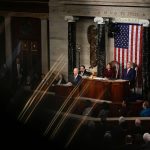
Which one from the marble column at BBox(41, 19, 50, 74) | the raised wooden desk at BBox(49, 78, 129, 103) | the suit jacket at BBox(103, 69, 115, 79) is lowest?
the raised wooden desk at BBox(49, 78, 129, 103)

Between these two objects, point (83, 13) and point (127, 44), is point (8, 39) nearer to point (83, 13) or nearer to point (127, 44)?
point (83, 13)

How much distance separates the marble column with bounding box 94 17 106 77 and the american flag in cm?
44

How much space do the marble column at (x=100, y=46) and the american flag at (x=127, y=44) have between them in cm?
44

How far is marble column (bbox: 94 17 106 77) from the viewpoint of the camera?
1355cm

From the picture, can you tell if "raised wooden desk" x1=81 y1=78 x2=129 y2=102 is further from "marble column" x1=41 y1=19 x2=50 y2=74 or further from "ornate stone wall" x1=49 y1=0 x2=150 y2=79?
"marble column" x1=41 y1=19 x2=50 y2=74

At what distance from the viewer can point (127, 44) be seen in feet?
43.4

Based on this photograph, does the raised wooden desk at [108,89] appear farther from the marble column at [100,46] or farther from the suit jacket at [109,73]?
the marble column at [100,46]

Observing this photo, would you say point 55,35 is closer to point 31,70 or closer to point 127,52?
point 31,70

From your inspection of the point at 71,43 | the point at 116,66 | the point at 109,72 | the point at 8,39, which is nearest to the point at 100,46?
the point at 116,66

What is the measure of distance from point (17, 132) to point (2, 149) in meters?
0.11

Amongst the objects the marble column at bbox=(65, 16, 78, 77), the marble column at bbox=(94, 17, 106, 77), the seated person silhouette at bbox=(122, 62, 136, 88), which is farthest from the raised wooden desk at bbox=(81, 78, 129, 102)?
the marble column at bbox=(65, 16, 78, 77)

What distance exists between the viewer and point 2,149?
1.75 meters

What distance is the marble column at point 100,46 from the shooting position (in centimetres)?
1355

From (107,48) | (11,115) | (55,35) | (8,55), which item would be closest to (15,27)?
(8,55)
